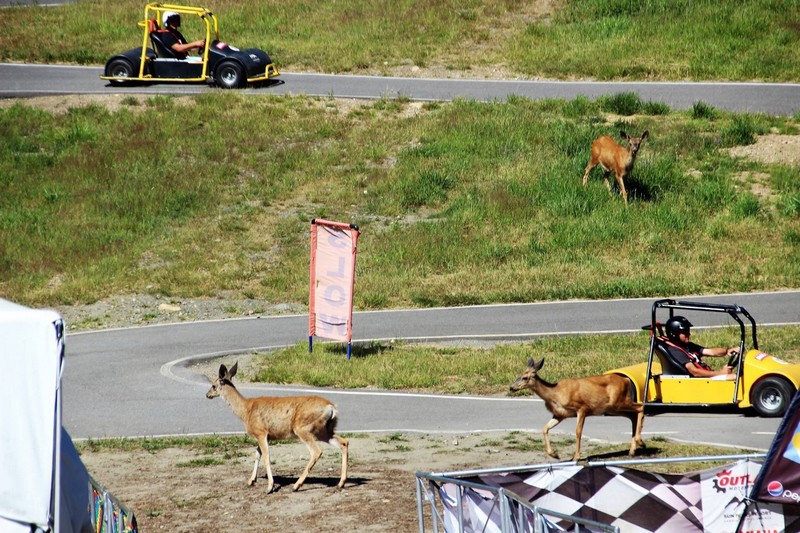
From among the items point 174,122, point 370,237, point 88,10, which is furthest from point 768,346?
point 88,10

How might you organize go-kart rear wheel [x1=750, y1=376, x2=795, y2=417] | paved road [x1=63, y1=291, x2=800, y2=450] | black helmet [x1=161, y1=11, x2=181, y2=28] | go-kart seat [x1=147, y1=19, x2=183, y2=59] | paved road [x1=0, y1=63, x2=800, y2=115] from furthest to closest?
paved road [x1=0, y1=63, x2=800, y2=115]
go-kart seat [x1=147, y1=19, x2=183, y2=59]
black helmet [x1=161, y1=11, x2=181, y2=28]
paved road [x1=63, y1=291, x2=800, y2=450]
go-kart rear wheel [x1=750, y1=376, x2=795, y2=417]

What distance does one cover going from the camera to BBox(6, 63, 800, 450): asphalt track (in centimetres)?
1698

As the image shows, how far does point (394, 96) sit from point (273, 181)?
20.3ft

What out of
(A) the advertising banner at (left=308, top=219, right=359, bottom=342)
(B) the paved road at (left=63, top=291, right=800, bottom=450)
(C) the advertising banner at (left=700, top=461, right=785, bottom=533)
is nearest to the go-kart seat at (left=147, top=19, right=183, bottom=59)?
(B) the paved road at (left=63, top=291, right=800, bottom=450)

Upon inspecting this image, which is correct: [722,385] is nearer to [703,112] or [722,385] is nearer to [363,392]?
[363,392]

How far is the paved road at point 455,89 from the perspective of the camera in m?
35.8

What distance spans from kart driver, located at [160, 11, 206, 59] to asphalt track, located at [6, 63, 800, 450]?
2193mm

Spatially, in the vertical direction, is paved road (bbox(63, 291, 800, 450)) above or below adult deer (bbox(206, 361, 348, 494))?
below

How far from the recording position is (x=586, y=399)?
15.0 metres

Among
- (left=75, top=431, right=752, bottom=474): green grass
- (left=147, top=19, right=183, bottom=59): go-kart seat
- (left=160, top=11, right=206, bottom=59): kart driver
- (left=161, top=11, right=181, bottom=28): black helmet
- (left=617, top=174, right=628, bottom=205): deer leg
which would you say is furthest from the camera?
(left=147, top=19, right=183, bottom=59): go-kart seat

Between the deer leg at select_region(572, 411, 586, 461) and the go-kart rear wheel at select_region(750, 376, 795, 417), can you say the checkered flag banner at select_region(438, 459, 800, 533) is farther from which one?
the go-kart rear wheel at select_region(750, 376, 795, 417)

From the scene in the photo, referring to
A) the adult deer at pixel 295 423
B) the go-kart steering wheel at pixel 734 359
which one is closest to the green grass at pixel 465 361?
the go-kart steering wheel at pixel 734 359

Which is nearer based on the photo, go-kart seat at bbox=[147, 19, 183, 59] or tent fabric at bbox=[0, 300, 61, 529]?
tent fabric at bbox=[0, 300, 61, 529]

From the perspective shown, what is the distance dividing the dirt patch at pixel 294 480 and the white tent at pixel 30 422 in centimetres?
464
